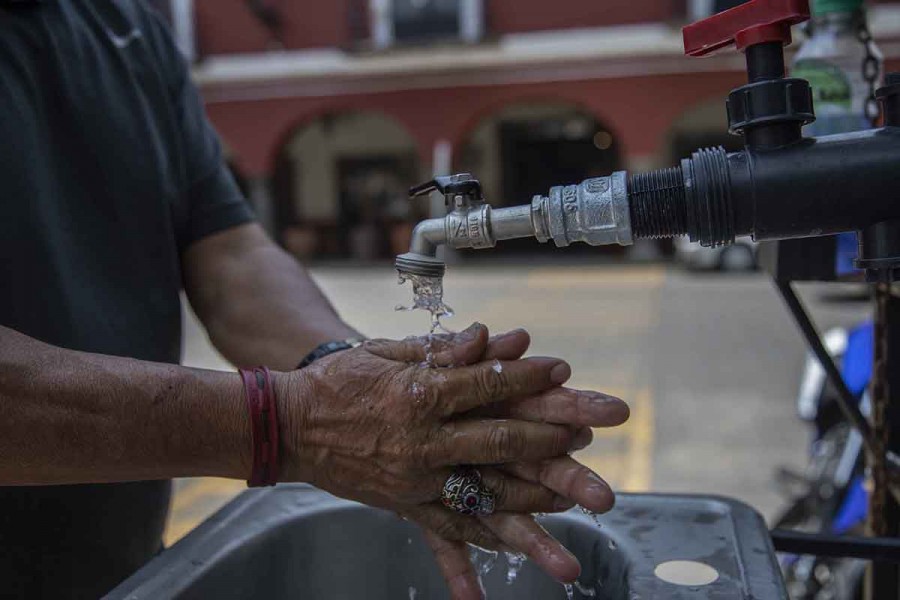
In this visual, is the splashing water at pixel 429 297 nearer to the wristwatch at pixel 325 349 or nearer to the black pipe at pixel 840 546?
the wristwatch at pixel 325 349

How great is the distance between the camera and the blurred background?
9.12 m

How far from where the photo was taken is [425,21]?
15.4 m

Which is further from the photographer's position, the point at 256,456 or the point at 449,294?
the point at 449,294

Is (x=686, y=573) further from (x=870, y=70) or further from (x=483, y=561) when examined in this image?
(x=870, y=70)

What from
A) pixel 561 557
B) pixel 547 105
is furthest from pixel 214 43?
pixel 561 557

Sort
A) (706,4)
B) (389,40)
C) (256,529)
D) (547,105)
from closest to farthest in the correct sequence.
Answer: (256,529), (706,4), (389,40), (547,105)

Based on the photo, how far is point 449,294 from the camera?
12.0 m

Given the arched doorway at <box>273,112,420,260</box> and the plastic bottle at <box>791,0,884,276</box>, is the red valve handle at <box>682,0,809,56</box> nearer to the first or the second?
the plastic bottle at <box>791,0,884,276</box>

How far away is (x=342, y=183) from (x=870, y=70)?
57.1ft

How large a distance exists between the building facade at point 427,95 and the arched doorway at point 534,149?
0.09 ft

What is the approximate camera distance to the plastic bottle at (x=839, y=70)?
4.25ft

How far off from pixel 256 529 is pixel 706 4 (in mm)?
14406

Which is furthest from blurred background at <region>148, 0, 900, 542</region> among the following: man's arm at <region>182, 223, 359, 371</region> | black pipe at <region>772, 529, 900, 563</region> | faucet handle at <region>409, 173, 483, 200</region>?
faucet handle at <region>409, 173, 483, 200</region>

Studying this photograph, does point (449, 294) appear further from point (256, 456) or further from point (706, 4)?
point (256, 456)
